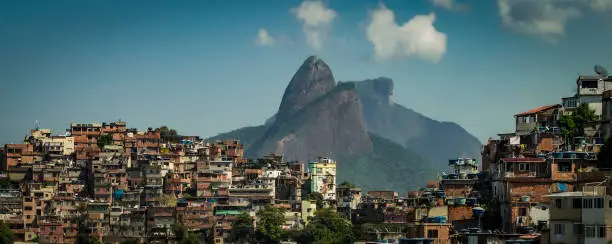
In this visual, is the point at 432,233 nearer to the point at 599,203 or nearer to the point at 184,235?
the point at 599,203

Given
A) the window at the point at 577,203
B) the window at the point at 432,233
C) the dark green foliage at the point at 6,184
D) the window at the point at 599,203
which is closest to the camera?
the window at the point at 599,203

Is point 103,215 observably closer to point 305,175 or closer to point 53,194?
point 53,194

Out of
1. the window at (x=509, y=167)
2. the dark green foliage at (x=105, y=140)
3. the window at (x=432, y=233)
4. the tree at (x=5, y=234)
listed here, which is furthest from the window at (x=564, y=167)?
the dark green foliage at (x=105, y=140)

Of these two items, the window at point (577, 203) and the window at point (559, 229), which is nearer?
the window at point (577, 203)

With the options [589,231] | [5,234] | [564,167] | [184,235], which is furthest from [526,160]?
[5,234]

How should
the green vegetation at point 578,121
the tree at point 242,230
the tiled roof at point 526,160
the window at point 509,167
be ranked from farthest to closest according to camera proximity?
the tree at point 242,230, the green vegetation at point 578,121, the window at point 509,167, the tiled roof at point 526,160

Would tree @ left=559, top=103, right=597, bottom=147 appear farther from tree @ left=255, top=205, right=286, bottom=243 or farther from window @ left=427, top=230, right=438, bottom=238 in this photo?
tree @ left=255, top=205, right=286, bottom=243

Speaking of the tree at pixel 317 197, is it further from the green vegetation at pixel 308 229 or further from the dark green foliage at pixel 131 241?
the dark green foliage at pixel 131 241
